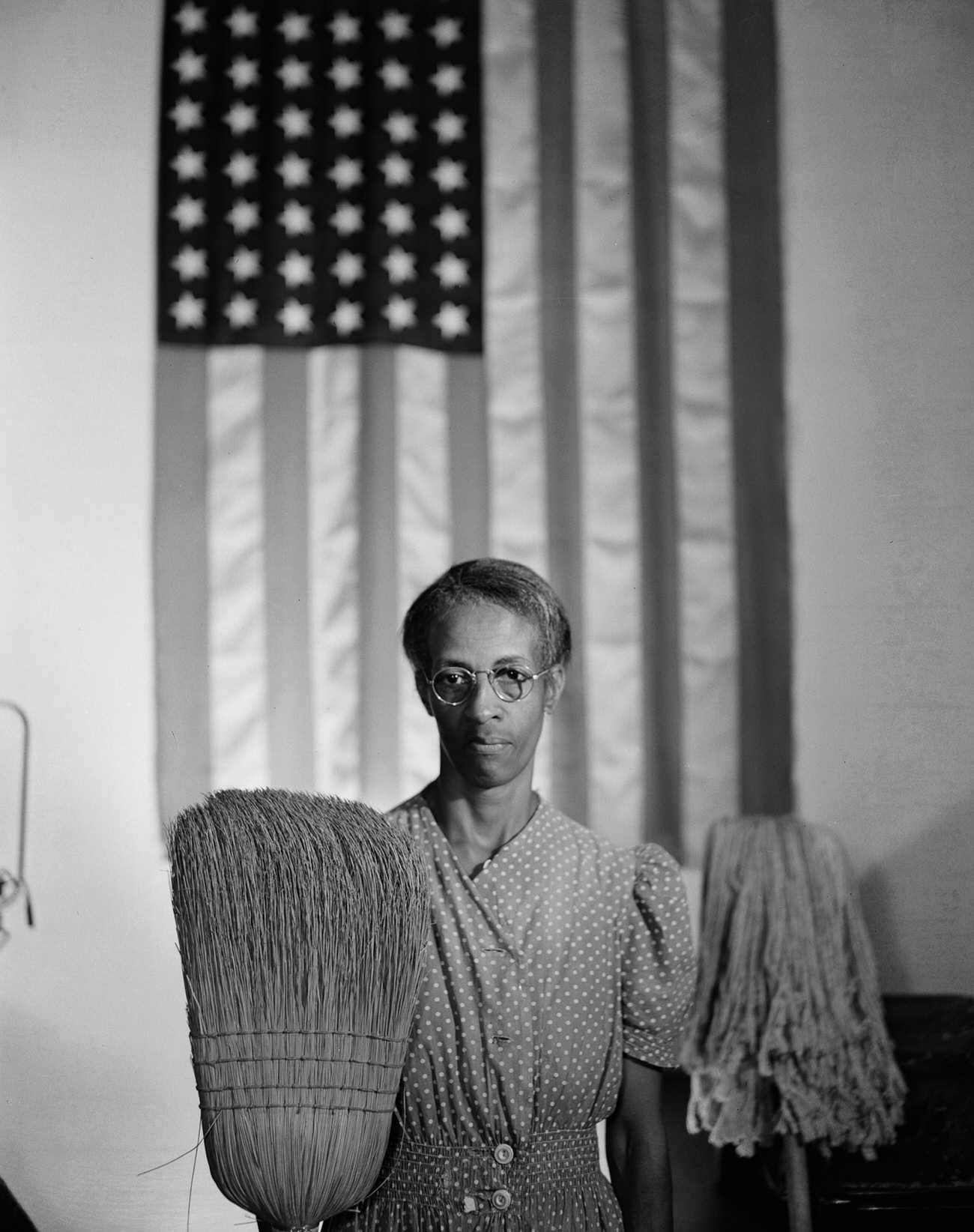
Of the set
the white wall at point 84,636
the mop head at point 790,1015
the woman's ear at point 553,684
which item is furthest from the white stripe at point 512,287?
the woman's ear at point 553,684

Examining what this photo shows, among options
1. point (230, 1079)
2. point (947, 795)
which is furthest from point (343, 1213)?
point (947, 795)

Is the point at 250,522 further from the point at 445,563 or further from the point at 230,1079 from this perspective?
the point at 230,1079

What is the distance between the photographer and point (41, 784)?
208 centimetres

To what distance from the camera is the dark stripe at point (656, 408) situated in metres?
2.30

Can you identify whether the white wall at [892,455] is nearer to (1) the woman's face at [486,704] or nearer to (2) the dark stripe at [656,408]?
(2) the dark stripe at [656,408]

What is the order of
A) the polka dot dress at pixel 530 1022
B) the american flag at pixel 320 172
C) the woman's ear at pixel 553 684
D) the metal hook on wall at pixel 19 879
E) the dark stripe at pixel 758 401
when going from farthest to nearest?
the american flag at pixel 320 172 → the dark stripe at pixel 758 401 → the metal hook on wall at pixel 19 879 → the woman's ear at pixel 553 684 → the polka dot dress at pixel 530 1022

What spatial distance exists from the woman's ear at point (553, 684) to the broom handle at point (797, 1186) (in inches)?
31.4

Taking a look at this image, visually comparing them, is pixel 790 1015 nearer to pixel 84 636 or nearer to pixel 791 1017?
pixel 791 1017

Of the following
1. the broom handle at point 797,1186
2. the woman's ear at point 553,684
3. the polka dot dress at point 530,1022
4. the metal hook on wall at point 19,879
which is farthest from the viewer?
the metal hook on wall at point 19,879

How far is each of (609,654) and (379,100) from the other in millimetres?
1063

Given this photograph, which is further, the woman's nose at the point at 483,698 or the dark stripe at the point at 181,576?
the dark stripe at the point at 181,576

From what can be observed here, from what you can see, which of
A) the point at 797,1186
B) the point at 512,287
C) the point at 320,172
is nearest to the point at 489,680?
the point at 797,1186

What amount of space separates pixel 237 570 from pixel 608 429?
2.31 feet

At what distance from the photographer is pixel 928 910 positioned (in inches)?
77.0
